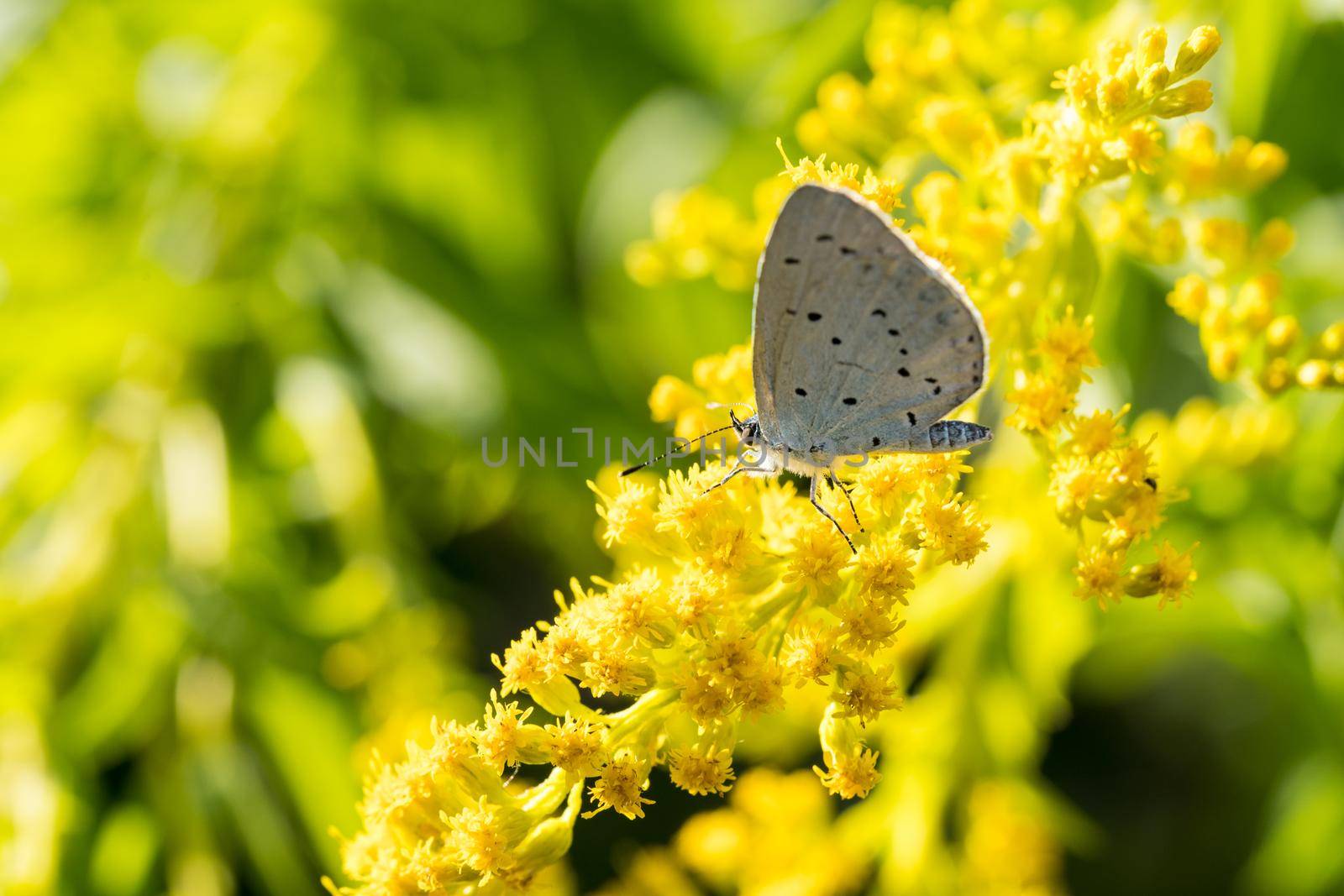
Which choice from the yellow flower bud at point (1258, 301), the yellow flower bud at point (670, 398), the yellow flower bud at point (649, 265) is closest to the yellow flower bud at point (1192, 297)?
the yellow flower bud at point (1258, 301)

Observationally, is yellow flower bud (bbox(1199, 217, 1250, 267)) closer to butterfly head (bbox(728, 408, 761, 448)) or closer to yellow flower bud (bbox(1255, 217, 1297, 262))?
yellow flower bud (bbox(1255, 217, 1297, 262))

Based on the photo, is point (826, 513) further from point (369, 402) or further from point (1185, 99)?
point (369, 402)

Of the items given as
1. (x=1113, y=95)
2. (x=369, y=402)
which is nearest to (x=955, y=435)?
(x=1113, y=95)

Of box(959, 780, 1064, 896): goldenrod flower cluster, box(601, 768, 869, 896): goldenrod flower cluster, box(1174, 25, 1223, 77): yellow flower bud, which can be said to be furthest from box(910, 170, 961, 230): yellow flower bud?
box(959, 780, 1064, 896): goldenrod flower cluster

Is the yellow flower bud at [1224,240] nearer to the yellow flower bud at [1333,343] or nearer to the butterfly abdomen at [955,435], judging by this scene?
the yellow flower bud at [1333,343]

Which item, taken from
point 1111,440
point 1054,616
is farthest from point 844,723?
point 1054,616
